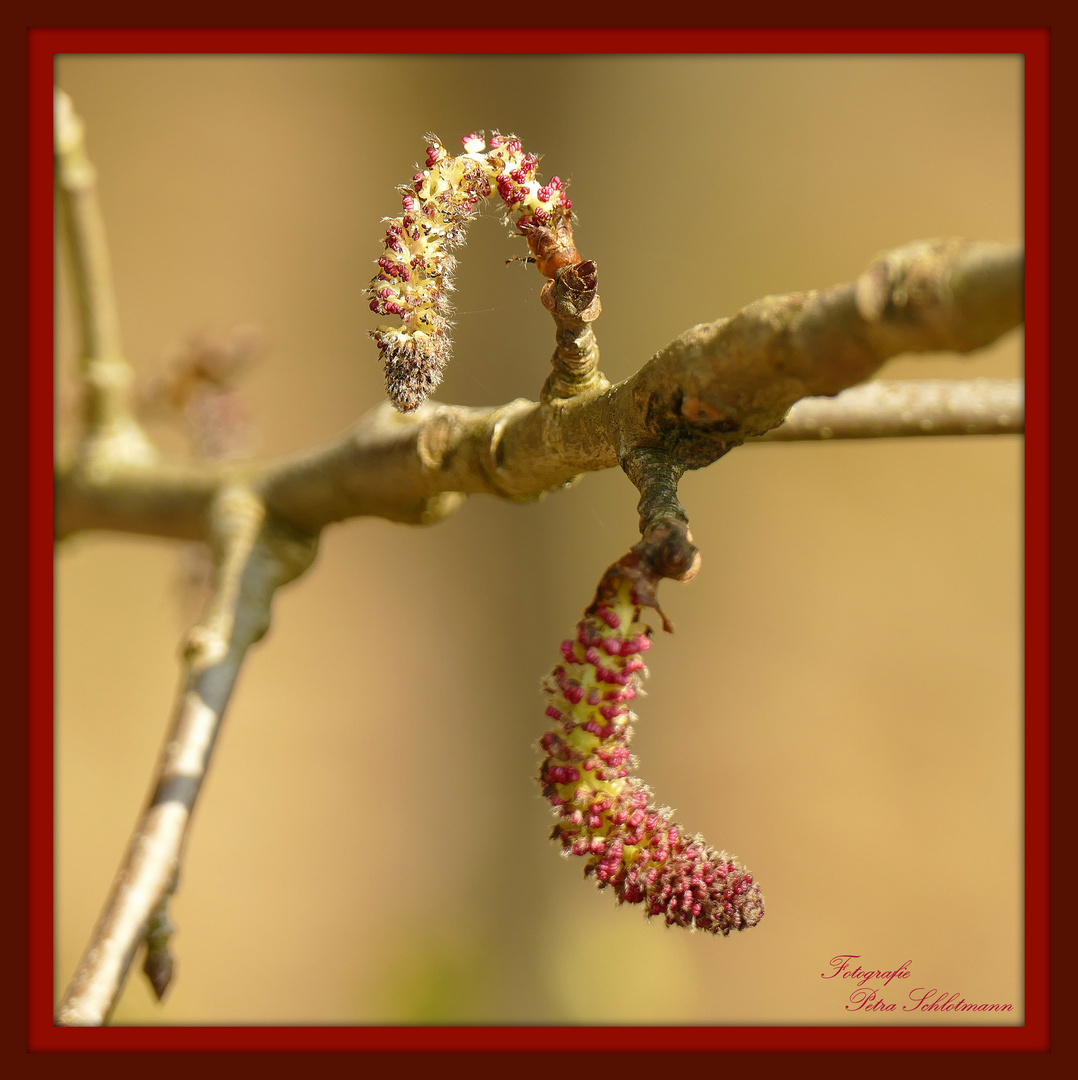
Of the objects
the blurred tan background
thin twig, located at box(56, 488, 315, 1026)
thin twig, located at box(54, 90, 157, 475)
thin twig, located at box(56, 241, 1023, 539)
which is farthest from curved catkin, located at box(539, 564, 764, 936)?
the blurred tan background

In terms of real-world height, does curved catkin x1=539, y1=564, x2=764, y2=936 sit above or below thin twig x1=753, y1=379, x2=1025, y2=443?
below

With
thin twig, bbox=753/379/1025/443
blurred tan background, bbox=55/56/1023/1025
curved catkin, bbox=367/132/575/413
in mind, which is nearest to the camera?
curved catkin, bbox=367/132/575/413

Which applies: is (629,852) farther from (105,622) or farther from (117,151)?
(117,151)

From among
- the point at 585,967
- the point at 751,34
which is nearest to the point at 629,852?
the point at 751,34

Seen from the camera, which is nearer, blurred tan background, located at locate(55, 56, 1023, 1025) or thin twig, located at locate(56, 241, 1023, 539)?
thin twig, located at locate(56, 241, 1023, 539)

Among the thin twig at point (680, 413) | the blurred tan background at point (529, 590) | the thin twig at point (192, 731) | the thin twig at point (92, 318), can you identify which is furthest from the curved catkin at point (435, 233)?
the blurred tan background at point (529, 590)

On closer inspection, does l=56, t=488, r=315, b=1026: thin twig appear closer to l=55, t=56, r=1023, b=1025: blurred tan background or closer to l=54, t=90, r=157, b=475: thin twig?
Result: l=54, t=90, r=157, b=475: thin twig

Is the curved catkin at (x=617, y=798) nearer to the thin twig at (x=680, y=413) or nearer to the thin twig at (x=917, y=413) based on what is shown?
the thin twig at (x=680, y=413)
